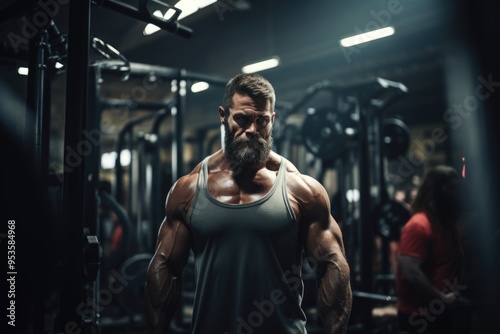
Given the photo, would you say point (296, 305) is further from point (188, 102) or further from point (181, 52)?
point (188, 102)

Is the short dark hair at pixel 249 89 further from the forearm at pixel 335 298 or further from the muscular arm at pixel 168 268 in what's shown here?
the forearm at pixel 335 298

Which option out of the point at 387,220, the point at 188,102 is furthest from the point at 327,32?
the point at 188,102

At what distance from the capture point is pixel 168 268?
5.79 feet

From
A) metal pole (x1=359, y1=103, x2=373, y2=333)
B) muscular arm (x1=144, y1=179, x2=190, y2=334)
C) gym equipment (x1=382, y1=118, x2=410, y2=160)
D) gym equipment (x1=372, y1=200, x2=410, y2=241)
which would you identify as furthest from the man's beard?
gym equipment (x1=382, y1=118, x2=410, y2=160)

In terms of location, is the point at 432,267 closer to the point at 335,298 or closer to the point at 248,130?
the point at 335,298

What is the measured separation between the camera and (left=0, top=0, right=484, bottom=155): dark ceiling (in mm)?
6281

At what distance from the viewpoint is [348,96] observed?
4668 mm

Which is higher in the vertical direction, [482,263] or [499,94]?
[499,94]

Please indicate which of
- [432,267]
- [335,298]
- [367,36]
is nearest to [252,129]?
[335,298]

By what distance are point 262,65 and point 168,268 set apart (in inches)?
250

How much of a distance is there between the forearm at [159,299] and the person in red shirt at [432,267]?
1.45 meters

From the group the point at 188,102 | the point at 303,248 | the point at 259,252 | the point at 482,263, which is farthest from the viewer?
the point at 188,102

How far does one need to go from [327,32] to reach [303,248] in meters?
5.94

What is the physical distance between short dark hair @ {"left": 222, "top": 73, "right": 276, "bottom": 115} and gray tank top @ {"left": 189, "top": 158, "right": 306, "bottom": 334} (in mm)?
371
